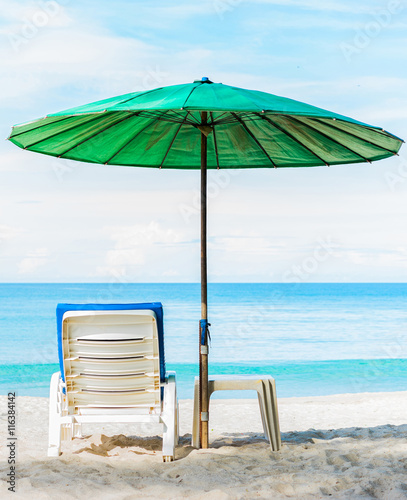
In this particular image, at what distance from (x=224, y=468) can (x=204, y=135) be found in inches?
80.9

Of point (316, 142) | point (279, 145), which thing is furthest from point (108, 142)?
point (316, 142)

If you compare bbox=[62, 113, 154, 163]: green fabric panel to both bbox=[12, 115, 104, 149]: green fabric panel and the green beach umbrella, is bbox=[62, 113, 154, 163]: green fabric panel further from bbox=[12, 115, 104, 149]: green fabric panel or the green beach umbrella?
bbox=[12, 115, 104, 149]: green fabric panel

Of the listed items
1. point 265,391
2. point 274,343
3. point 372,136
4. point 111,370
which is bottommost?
point 274,343

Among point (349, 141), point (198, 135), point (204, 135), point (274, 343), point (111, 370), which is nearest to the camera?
point (111, 370)

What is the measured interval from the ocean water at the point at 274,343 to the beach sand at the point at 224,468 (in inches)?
231

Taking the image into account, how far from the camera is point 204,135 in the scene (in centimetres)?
378

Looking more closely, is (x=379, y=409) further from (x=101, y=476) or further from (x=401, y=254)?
(x=401, y=254)

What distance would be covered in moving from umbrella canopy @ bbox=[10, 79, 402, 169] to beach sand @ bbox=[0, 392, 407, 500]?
6.00 ft

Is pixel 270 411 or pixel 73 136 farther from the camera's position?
pixel 73 136

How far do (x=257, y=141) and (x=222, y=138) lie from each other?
31 cm

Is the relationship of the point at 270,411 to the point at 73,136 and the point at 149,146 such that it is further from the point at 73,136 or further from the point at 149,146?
the point at 73,136

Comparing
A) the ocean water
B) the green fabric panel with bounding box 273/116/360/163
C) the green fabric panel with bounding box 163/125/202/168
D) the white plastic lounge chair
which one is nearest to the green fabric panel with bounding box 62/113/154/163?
the green fabric panel with bounding box 163/125/202/168

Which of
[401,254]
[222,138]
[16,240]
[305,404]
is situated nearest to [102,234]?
[16,240]

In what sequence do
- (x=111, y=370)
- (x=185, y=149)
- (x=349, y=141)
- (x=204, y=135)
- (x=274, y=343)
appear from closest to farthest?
1. (x=111, y=370)
2. (x=204, y=135)
3. (x=349, y=141)
4. (x=185, y=149)
5. (x=274, y=343)
